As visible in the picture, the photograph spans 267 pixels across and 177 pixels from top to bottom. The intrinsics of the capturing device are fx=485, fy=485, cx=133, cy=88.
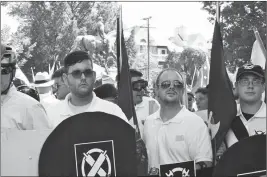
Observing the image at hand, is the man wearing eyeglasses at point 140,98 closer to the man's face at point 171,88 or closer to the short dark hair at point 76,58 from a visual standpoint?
the man's face at point 171,88

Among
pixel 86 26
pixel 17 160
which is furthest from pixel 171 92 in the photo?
pixel 86 26

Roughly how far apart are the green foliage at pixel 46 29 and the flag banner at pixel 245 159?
1081 inches

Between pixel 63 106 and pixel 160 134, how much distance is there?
871mm

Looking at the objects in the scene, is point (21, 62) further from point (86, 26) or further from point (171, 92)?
point (171, 92)

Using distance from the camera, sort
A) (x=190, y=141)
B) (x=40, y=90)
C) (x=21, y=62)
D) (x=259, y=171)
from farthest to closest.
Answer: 1. (x=21, y=62)
2. (x=40, y=90)
3. (x=190, y=141)
4. (x=259, y=171)

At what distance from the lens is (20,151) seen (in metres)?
2.66

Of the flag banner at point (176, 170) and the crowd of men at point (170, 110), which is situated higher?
the crowd of men at point (170, 110)

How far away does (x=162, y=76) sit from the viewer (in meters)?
4.11

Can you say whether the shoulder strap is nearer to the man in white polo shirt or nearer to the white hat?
the man in white polo shirt

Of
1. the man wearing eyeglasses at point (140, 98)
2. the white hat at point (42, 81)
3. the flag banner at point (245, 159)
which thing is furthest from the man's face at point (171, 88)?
the white hat at point (42, 81)

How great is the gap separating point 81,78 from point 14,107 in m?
0.82

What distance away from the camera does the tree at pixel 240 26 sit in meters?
16.5

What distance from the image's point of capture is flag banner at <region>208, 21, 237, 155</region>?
12.4 feet

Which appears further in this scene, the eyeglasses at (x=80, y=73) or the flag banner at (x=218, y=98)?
the eyeglasses at (x=80, y=73)
